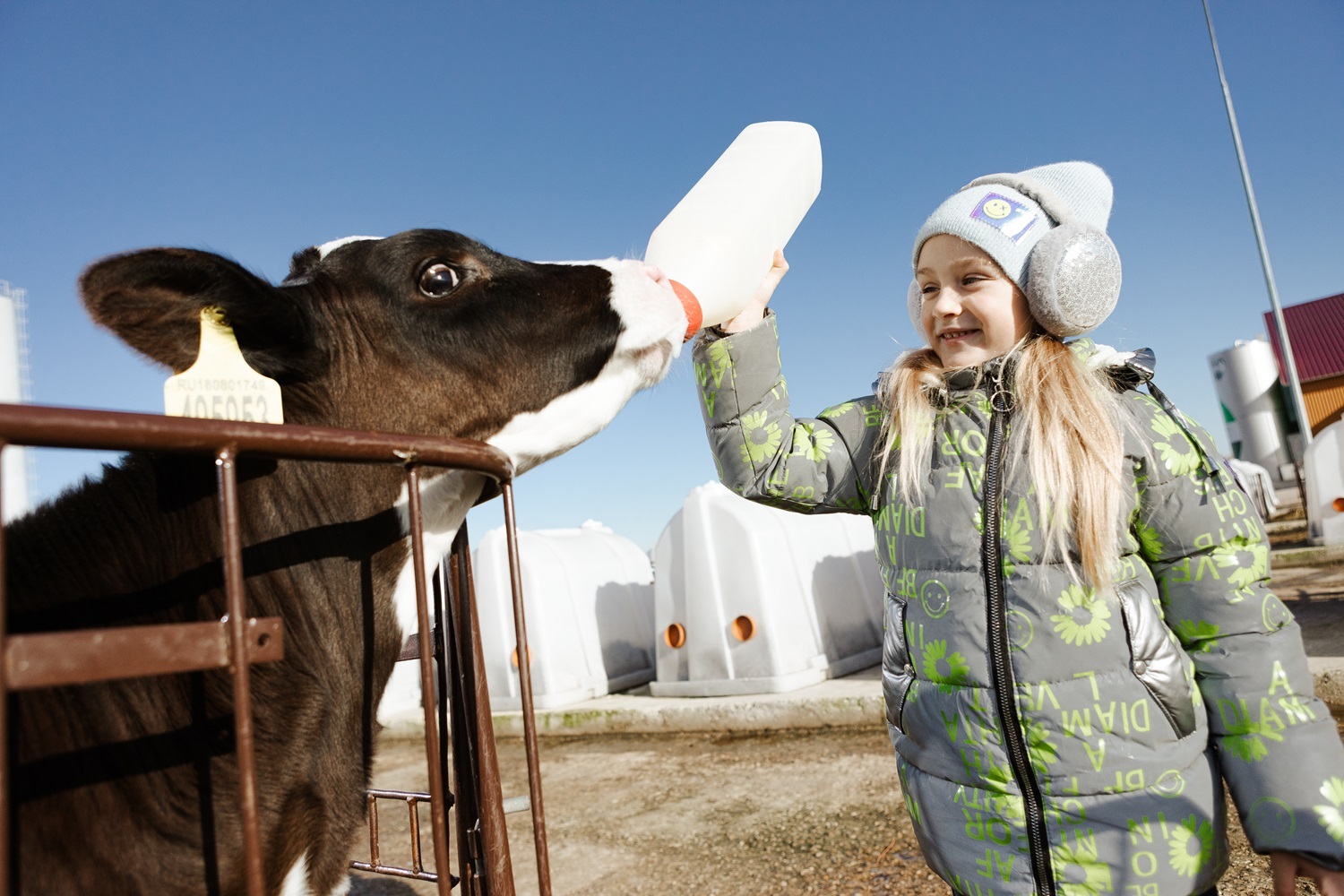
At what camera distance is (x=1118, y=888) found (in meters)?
1.50

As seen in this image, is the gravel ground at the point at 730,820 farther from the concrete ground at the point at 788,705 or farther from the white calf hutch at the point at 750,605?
the white calf hutch at the point at 750,605

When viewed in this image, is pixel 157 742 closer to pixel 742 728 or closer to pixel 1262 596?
pixel 1262 596

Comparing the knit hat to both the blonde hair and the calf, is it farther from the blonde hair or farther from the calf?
the calf

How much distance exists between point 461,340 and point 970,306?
1101mm

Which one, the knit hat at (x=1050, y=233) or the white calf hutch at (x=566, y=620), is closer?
the knit hat at (x=1050, y=233)

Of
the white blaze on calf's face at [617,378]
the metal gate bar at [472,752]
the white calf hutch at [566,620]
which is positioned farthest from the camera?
the white calf hutch at [566,620]

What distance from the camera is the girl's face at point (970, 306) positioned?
1815 mm

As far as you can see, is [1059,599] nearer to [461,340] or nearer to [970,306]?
[970,306]

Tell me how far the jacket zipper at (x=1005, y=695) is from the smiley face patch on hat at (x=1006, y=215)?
0.56m

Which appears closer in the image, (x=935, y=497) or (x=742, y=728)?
(x=935, y=497)

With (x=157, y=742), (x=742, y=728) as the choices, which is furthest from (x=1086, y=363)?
(x=742, y=728)

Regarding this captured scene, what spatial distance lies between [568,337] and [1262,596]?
1.42m

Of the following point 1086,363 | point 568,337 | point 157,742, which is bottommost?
point 157,742

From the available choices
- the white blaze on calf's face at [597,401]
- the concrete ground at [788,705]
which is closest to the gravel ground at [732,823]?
the concrete ground at [788,705]
